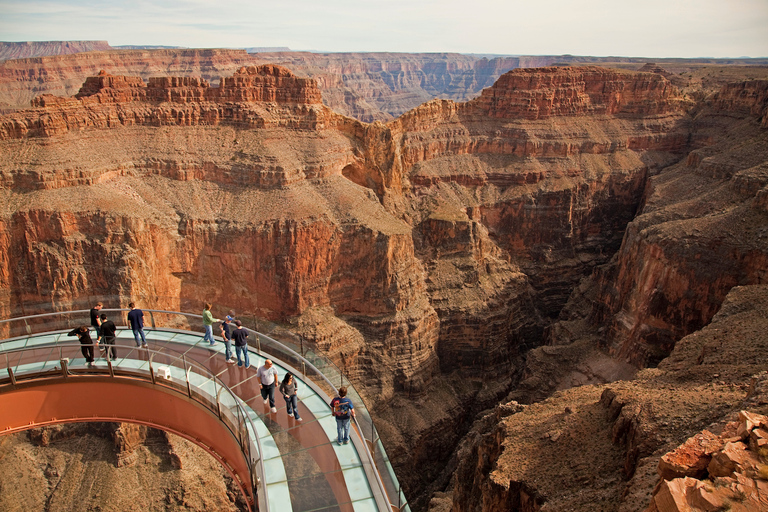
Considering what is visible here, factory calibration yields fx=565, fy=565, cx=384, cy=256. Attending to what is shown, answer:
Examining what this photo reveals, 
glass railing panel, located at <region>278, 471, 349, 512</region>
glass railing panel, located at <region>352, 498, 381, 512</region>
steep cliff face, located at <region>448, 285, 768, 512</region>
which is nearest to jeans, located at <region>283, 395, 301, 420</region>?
glass railing panel, located at <region>278, 471, 349, 512</region>

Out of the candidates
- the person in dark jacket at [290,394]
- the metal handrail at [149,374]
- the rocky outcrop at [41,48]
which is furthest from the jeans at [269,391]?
the rocky outcrop at [41,48]

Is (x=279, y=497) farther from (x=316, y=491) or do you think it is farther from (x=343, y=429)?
(x=343, y=429)

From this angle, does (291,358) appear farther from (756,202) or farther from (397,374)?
(756,202)

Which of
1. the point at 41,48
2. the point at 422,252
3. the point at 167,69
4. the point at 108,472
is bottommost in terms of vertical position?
the point at 108,472

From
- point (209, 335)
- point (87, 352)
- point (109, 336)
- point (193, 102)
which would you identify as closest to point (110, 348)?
point (87, 352)

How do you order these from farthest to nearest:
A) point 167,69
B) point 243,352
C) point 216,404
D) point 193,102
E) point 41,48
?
point 41,48 < point 167,69 < point 193,102 < point 243,352 < point 216,404

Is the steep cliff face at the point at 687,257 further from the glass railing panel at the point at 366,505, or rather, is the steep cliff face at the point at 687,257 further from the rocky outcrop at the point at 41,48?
the rocky outcrop at the point at 41,48
